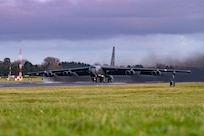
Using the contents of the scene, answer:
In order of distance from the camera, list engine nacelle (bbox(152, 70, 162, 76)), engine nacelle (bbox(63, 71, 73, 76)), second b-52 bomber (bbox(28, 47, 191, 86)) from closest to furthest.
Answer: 1. engine nacelle (bbox(152, 70, 162, 76))
2. second b-52 bomber (bbox(28, 47, 191, 86))
3. engine nacelle (bbox(63, 71, 73, 76))

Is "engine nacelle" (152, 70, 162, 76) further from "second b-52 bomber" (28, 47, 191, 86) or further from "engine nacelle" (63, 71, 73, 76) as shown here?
"engine nacelle" (63, 71, 73, 76)

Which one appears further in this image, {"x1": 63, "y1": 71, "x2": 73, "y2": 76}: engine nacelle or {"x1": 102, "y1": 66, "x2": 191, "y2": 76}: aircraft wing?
{"x1": 63, "y1": 71, "x2": 73, "y2": 76}: engine nacelle

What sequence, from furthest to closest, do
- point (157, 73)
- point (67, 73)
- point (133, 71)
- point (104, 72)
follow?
point (67, 73)
point (104, 72)
point (133, 71)
point (157, 73)

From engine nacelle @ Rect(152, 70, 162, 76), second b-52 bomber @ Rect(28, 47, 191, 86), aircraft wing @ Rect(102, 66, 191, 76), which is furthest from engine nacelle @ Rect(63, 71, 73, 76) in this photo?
engine nacelle @ Rect(152, 70, 162, 76)

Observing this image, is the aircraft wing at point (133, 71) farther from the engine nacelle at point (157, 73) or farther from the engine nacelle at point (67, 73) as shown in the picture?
the engine nacelle at point (67, 73)

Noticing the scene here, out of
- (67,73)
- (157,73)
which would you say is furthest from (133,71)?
(67,73)

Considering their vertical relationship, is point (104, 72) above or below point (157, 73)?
above

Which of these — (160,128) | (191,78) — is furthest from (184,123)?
(191,78)

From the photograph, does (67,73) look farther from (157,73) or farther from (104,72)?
(157,73)

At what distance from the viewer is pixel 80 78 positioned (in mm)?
119750

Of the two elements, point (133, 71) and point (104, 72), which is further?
point (104, 72)

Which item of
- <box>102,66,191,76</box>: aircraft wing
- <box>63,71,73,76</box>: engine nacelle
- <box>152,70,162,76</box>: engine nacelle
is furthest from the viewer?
<box>63,71,73,76</box>: engine nacelle

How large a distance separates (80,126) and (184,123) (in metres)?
1.99

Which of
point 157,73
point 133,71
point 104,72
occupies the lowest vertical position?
point 157,73
